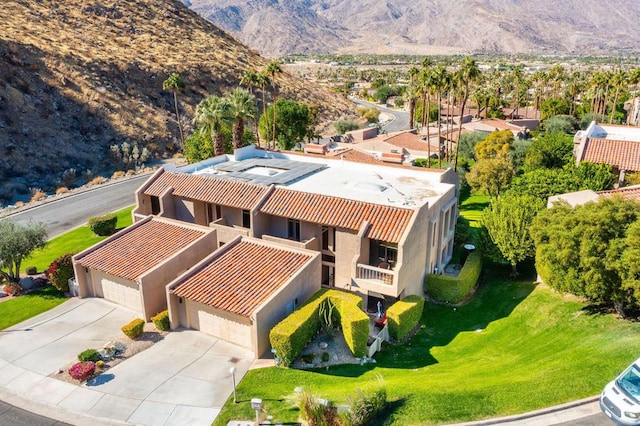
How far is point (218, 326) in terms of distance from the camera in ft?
80.2

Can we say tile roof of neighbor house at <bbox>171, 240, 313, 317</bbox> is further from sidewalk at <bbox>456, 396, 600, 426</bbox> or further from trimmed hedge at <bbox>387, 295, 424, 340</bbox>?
sidewalk at <bbox>456, 396, 600, 426</bbox>

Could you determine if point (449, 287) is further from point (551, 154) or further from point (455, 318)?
point (551, 154)

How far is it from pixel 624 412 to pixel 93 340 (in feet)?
76.0

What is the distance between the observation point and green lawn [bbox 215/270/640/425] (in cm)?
1742

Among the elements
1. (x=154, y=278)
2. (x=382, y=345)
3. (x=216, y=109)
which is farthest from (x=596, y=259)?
(x=216, y=109)

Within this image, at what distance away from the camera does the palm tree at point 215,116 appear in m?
44.8

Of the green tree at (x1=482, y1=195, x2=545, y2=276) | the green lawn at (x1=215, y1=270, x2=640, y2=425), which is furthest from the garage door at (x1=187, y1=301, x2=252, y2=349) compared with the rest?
the green tree at (x1=482, y1=195, x2=545, y2=276)

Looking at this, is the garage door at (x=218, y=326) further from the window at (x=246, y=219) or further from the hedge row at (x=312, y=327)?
the window at (x=246, y=219)

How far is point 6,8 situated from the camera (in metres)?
90.0

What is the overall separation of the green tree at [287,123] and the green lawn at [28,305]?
4008 cm

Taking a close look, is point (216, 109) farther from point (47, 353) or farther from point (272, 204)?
point (47, 353)

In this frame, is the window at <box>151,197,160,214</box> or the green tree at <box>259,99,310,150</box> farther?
the green tree at <box>259,99,310,150</box>

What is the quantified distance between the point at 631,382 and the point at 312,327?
1305cm

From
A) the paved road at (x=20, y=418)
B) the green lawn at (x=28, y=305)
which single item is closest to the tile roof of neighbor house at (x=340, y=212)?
the green lawn at (x=28, y=305)
